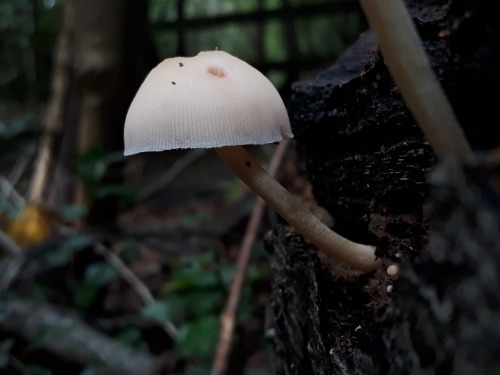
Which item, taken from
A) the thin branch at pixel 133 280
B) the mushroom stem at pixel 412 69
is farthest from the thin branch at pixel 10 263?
the mushroom stem at pixel 412 69

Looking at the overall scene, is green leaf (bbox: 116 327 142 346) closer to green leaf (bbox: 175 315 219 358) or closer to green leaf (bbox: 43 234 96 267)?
green leaf (bbox: 175 315 219 358)

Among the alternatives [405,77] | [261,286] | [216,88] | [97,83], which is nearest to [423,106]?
[405,77]

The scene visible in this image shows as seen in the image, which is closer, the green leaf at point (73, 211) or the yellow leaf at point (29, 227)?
the green leaf at point (73, 211)

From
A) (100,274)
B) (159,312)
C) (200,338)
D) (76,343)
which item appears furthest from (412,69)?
(100,274)

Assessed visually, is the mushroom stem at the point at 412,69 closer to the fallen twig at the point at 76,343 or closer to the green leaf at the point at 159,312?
the green leaf at the point at 159,312

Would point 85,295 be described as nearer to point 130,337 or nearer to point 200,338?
point 130,337

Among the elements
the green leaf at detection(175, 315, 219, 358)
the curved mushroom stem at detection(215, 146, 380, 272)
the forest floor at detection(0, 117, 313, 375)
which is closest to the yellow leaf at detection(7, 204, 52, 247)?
the forest floor at detection(0, 117, 313, 375)

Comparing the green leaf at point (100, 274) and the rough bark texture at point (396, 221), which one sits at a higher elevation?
the rough bark texture at point (396, 221)
